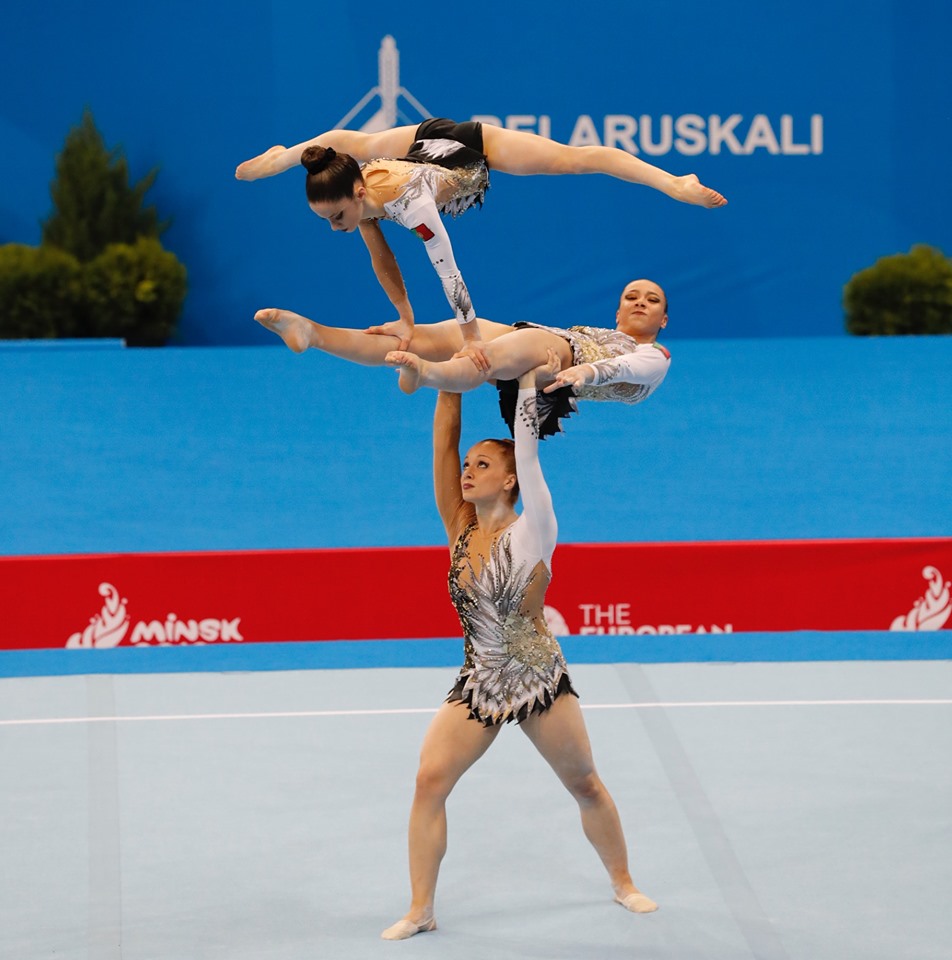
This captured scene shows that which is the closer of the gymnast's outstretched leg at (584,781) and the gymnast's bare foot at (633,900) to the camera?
the gymnast's outstretched leg at (584,781)

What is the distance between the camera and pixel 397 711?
780 cm

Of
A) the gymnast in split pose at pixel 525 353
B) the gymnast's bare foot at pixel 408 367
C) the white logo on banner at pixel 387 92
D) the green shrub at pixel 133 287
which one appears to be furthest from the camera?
the white logo on banner at pixel 387 92

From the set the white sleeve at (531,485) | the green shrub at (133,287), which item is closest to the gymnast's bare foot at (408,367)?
the white sleeve at (531,485)

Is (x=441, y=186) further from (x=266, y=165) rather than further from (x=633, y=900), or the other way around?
(x=633, y=900)

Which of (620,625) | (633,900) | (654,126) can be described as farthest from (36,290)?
(633,900)

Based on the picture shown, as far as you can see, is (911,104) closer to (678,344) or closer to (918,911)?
(678,344)

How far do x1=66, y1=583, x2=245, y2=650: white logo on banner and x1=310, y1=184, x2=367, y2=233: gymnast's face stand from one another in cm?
406

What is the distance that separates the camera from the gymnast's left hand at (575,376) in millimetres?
4711

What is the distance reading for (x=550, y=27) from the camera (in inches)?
675

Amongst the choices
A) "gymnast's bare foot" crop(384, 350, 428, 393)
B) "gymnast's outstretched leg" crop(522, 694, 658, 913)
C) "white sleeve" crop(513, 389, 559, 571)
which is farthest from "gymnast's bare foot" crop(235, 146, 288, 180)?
"gymnast's outstretched leg" crop(522, 694, 658, 913)

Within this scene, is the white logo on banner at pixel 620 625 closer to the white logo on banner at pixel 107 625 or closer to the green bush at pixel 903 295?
the white logo on banner at pixel 107 625

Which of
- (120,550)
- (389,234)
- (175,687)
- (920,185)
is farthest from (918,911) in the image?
(920,185)

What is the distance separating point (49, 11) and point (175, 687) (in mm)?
11182

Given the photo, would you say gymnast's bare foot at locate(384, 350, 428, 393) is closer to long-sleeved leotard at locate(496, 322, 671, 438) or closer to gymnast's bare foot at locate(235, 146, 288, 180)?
long-sleeved leotard at locate(496, 322, 671, 438)
